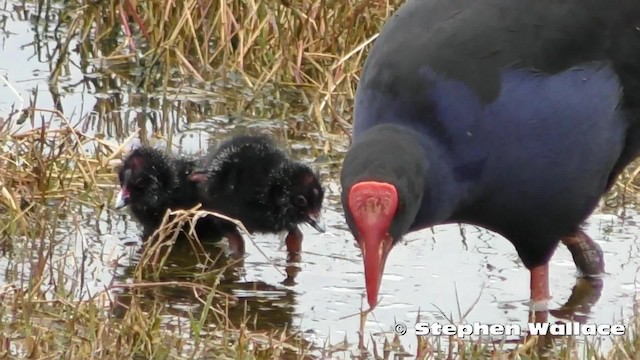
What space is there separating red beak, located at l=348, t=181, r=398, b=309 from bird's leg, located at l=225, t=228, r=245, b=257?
1442 millimetres

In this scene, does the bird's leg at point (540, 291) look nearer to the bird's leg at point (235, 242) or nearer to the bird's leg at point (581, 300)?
the bird's leg at point (581, 300)

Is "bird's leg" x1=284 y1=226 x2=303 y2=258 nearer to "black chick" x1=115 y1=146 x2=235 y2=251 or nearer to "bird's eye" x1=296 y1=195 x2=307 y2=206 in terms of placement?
"bird's eye" x1=296 y1=195 x2=307 y2=206

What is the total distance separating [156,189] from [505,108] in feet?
5.29

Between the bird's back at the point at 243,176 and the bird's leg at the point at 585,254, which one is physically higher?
the bird's back at the point at 243,176

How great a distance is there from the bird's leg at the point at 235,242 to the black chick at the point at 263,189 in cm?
9

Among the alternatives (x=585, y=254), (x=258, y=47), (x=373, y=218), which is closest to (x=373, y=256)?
(x=373, y=218)

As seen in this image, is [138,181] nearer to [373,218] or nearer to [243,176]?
[243,176]

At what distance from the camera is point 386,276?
227 inches

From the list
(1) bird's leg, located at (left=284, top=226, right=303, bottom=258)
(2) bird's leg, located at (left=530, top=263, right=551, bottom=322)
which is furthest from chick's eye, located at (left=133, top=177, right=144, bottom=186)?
(2) bird's leg, located at (left=530, top=263, right=551, bottom=322)

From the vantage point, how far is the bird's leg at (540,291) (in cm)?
551

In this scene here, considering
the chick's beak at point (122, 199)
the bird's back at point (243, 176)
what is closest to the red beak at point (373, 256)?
the bird's back at point (243, 176)

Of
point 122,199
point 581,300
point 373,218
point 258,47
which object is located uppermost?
point 258,47

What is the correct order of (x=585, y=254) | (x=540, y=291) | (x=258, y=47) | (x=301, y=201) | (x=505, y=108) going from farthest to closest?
(x=258, y=47), (x=301, y=201), (x=585, y=254), (x=540, y=291), (x=505, y=108)

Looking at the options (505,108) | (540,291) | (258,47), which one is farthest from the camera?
(258,47)
